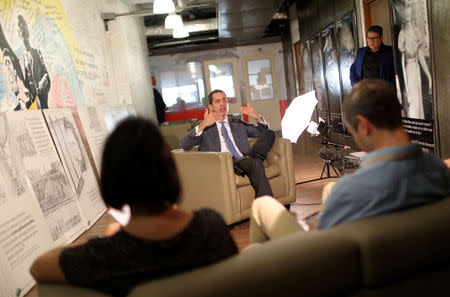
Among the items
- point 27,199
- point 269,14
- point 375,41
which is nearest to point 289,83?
point 269,14

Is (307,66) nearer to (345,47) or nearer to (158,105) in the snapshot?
(345,47)

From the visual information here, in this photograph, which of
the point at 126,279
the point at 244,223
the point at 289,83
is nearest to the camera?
the point at 126,279

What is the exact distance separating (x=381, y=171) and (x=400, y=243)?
0.85 ft

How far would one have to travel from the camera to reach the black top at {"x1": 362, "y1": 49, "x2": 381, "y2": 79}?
5.12 m

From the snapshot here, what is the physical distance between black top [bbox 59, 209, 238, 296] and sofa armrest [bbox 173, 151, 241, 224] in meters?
2.30

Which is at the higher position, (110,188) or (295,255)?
(110,188)

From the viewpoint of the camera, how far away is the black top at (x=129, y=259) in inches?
40.6

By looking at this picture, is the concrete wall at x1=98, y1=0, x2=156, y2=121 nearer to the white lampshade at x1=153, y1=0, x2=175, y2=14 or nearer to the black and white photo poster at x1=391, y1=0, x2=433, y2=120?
the white lampshade at x1=153, y1=0, x2=175, y2=14

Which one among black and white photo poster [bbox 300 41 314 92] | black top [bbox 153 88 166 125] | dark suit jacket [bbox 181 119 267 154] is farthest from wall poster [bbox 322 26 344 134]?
dark suit jacket [bbox 181 119 267 154]

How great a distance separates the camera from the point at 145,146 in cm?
105

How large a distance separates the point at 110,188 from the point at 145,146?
0.14 m

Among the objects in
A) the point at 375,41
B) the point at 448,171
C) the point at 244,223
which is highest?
the point at 375,41

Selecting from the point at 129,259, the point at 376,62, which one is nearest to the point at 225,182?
the point at 129,259

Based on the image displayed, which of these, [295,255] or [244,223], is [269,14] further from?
[295,255]
